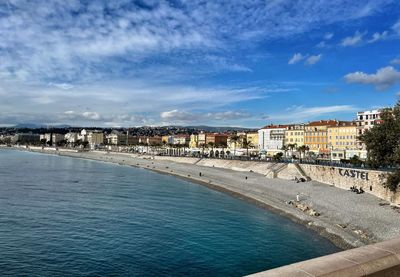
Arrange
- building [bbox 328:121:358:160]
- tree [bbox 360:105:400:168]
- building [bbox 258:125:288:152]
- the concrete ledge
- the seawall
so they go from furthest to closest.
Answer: building [bbox 258:125:288:152], building [bbox 328:121:358:160], the seawall, tree [bbox 360:105:400:168], the concrete ledge

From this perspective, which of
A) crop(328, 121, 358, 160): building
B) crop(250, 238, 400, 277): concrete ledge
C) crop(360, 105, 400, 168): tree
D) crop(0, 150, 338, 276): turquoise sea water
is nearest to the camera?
crop(250, 238, 400, 277): concrete ledge

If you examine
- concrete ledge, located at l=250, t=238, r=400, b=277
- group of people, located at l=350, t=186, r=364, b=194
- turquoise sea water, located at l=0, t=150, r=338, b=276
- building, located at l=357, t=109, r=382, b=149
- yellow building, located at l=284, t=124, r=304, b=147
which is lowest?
turquoise sea water, located at l=0, t=150, r=338, b=276

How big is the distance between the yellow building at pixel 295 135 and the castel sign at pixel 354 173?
252 feet

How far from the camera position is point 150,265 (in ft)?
72.9

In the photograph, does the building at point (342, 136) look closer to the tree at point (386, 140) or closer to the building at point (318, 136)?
the building at point (318, 136)


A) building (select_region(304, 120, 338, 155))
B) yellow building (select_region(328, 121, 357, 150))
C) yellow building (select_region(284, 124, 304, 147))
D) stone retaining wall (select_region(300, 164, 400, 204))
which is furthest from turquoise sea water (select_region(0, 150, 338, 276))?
yellow building (select_region(284, 124, 304, 147))

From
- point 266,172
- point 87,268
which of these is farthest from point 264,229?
point 266,172

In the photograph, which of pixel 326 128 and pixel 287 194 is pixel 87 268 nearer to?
pixel 287 194

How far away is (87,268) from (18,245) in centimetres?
648

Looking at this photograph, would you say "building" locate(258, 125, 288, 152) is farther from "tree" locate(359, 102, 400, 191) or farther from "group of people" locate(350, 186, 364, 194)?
"tree" locate(359, 102, 400, 191)

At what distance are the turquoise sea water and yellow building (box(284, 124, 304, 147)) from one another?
8562cm

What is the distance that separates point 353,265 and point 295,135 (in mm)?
128834

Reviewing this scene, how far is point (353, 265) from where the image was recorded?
17.8ft

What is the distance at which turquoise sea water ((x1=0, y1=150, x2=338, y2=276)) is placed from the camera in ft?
71.9
